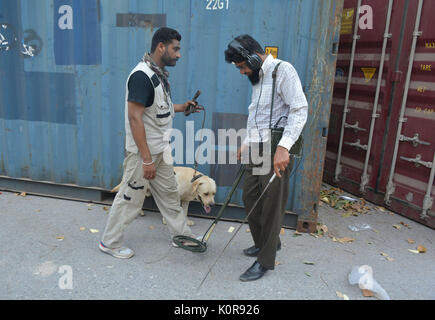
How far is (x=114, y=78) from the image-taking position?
13.1 feet

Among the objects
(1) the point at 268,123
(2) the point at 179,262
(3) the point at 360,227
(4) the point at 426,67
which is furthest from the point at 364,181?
(2) the point at 179,262

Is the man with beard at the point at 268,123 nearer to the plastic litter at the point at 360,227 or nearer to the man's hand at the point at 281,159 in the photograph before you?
the man's hand at the point at 281,159

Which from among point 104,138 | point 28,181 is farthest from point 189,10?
point 28,181

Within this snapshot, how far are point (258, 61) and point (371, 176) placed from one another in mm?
2937

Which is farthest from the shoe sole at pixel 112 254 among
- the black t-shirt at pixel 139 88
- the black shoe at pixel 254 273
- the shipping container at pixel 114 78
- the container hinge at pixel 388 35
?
the container hinge at pixel 388 35

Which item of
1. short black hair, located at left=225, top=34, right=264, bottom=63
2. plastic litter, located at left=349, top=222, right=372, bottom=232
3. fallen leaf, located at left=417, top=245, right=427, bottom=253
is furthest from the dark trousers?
fallen leaf, located at left=417, top=245, right=427, bottom=253

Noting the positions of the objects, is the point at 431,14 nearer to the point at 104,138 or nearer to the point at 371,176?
the point at 371,176

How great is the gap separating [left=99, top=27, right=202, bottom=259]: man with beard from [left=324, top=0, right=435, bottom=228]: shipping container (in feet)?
9.13

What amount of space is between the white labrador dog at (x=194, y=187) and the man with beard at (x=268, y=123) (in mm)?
662

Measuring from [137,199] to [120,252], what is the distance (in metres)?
0.53

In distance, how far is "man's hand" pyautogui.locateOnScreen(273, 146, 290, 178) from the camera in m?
2.53

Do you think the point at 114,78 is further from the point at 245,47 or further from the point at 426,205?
the point at 426,205

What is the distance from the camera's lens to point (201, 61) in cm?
375

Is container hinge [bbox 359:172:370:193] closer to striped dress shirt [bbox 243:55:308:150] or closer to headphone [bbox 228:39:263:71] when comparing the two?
striped dress shirt [bbox 243:55:308:150]
